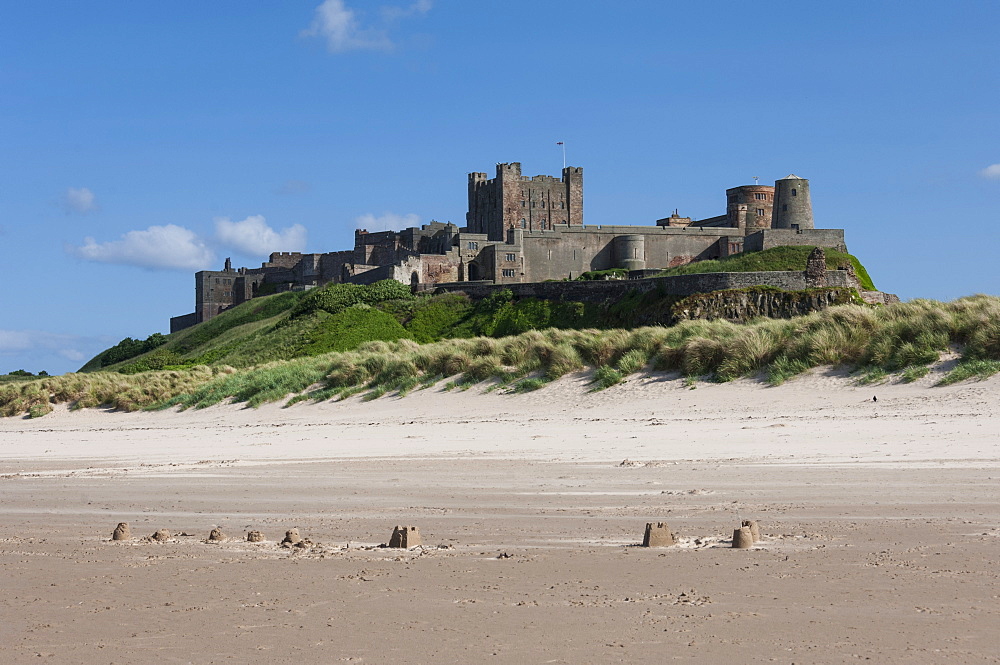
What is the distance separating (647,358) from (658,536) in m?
13.4

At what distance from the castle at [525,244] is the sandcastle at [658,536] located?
4468 cm

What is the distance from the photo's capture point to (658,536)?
681 cm

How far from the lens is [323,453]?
1455cm

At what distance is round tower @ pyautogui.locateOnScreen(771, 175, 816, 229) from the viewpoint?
67.8 meters

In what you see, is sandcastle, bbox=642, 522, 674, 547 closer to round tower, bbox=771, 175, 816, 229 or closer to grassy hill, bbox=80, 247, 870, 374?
grassy hill, bbox=80, 247, 870, 374

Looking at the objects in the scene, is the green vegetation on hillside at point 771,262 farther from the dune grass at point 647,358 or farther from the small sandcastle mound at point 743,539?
the small sandcastle mound at point 743,539

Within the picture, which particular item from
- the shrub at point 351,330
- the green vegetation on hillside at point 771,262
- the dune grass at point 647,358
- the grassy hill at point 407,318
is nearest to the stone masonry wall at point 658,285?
the grassy hill at point 407,318

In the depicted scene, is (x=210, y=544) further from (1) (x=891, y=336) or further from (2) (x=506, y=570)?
(1) (x=891, y=336)

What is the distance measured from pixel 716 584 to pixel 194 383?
968 inches

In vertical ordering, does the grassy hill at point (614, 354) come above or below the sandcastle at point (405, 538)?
above

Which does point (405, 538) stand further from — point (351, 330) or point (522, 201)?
point (522, 201)

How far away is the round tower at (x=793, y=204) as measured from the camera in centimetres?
6781

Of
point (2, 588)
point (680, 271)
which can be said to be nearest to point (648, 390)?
point (2, 588)

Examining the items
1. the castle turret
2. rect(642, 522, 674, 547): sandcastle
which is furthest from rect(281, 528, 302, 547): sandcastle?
the castle turret
